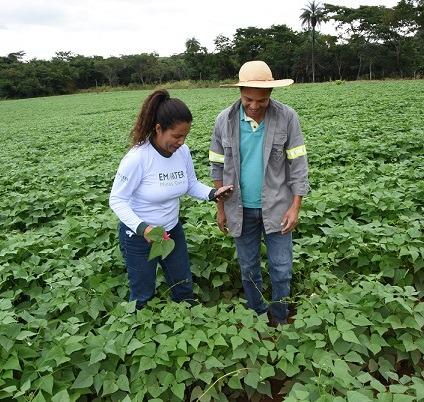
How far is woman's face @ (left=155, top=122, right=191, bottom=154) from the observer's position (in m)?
2.48

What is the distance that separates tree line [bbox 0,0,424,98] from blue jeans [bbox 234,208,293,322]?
41354 millimetres

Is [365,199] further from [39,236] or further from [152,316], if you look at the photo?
[39,236]


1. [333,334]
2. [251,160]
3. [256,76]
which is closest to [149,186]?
[251,160]

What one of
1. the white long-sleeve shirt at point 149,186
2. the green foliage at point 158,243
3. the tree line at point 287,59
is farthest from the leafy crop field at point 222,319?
the tree line at point 287,59

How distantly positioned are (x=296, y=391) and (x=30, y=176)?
22.3 ft

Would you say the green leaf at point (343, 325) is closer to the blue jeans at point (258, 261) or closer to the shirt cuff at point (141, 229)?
the blue jeans at point (258, 261)

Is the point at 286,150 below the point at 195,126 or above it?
above

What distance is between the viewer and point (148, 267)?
2.73 m

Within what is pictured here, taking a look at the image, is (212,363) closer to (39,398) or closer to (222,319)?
(222,319)

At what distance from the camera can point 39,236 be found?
163 inches

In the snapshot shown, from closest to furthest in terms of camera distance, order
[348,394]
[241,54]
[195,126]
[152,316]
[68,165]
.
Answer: [348,394]
[152,316]
[68,165]
[195,126]
[241,54]

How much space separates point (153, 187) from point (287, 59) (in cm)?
5754

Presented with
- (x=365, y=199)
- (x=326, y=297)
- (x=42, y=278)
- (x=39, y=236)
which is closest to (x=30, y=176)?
(x=39, y=236)

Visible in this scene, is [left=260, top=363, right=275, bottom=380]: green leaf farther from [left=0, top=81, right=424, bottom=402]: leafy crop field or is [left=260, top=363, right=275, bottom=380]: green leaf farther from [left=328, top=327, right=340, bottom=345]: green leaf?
[left=328, top=327, right=340, bottom=345]: green leaf
